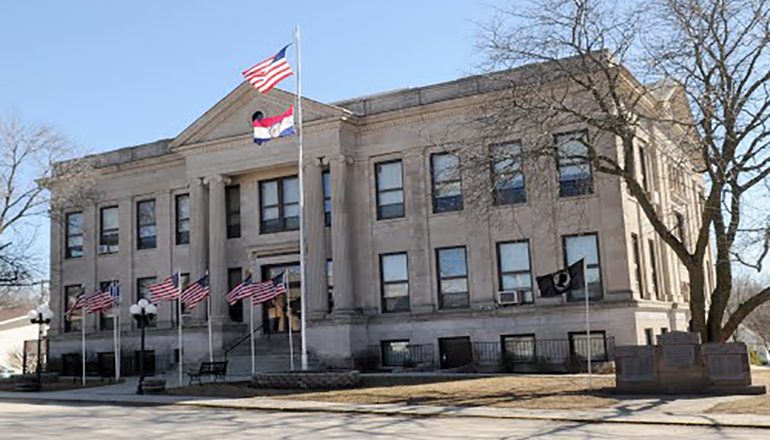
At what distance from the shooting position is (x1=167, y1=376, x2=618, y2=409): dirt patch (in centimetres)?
1953

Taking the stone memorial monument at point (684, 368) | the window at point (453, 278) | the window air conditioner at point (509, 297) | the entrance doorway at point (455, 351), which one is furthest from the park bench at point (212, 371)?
the stone memorial monument at point (684, 368)

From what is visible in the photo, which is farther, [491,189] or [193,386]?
[193,386]

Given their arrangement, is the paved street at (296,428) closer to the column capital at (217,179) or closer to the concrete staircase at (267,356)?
the concrete staircase at (267,356)

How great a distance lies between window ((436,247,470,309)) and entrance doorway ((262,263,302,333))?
658 cm

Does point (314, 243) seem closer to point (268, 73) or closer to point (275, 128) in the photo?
point (275, 128)

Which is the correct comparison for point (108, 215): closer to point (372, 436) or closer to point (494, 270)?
point (494, 270)

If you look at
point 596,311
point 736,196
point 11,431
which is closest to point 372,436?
point 11,431

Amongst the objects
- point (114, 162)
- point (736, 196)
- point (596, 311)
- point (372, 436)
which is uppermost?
point (114, 162)

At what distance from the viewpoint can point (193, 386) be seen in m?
26.4

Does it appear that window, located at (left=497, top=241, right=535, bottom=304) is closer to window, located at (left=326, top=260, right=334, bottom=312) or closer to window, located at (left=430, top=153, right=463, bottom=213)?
window, located at (left=430, top=153, right=463, bottom=213)

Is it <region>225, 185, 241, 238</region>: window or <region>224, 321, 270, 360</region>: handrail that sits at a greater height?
<region>225, 185, 241, 238</region>: window

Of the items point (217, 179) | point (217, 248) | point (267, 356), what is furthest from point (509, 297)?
point (217, 179)

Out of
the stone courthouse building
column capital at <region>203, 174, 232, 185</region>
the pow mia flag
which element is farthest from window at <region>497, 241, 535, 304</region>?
column capital at <region>203, 174, 232, 185</region>

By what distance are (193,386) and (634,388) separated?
14222 mm
